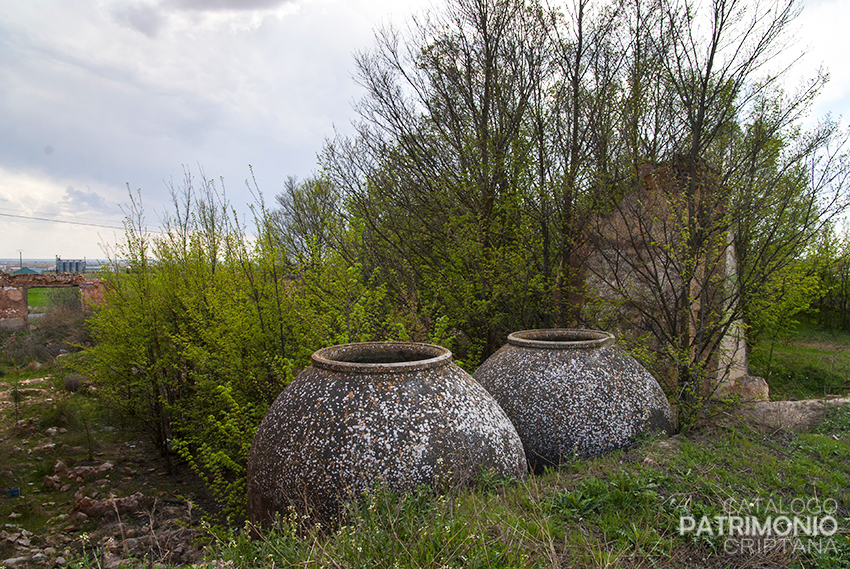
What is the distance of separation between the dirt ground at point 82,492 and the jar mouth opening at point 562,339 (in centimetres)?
331

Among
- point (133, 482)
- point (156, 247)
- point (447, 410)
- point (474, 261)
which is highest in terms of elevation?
point (156, 247)

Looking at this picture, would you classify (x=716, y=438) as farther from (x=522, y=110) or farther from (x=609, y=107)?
(x=522, y=110)

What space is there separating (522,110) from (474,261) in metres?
2.71

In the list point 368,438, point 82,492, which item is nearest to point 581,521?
point 368,438

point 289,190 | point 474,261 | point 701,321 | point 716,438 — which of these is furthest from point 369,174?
point 289,190

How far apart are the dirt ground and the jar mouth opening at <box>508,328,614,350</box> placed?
331 centimetres

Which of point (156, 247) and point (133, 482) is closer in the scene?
point (133, 482)

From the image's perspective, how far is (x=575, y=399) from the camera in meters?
4.36

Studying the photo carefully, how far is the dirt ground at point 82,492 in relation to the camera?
15.3 ft

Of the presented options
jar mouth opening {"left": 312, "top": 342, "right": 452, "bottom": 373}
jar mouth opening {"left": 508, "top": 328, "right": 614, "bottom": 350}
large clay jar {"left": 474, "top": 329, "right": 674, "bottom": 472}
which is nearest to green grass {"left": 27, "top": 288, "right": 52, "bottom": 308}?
jar mouth opening {"left": 312, "top": 342, "right": 452, "bottom": 373}

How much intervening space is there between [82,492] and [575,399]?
21.7ft

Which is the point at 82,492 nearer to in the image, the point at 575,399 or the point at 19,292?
the point at 575,399

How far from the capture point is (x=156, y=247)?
9.05 metres

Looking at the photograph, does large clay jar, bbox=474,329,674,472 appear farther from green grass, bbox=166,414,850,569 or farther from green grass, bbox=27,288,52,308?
green grass, bbox=27,288,52,308
